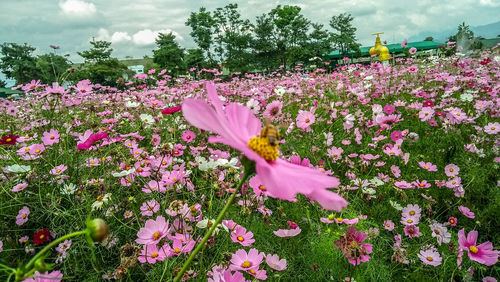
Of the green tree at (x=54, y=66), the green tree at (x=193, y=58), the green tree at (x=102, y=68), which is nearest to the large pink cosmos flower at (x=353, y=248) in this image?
the green tree at (x=54, y=66)

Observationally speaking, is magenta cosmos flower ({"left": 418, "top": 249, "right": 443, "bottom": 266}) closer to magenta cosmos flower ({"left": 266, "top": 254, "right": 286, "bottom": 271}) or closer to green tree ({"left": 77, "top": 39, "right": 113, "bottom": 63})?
magenta cosmos flower ({"left": 266, "top": 254, "right": 286, "bottom": 271})

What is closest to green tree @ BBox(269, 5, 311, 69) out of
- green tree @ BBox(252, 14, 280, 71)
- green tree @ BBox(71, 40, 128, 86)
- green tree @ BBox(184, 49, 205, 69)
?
green tree @ BBox(252, 14, 280, 71)

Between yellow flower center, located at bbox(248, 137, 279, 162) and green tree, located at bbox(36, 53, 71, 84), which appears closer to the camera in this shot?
yellow flower center, located at bbox(248, 137, 279, 162)

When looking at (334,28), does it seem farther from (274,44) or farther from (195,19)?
(195,19)

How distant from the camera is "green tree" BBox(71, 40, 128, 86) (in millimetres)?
17273

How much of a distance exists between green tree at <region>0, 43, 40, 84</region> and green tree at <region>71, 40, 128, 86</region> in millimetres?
5575

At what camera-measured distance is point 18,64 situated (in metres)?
25.9

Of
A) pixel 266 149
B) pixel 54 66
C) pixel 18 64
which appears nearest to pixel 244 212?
pixel 266 149

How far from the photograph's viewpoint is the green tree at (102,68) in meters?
17.3

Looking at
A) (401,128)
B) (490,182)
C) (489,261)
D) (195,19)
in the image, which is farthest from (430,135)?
(195,19)

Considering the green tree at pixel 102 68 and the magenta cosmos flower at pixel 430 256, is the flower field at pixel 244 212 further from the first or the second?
the green tree at pixel 102 68

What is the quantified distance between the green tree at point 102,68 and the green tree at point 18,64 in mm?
5575

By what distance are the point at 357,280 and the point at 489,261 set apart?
408 millimetres

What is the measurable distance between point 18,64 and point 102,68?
14664mm
